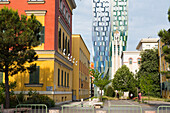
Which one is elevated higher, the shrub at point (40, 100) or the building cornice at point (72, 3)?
the building cornice at point (72, 3)

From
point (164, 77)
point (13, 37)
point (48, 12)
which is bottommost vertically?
point (164, 77)

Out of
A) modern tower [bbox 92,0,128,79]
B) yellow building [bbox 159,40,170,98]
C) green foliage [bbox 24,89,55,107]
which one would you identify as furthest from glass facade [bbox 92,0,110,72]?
green foliage [bbox 24,89,55,107]

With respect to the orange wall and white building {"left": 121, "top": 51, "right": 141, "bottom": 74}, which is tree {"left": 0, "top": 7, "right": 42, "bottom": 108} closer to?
the orange wall

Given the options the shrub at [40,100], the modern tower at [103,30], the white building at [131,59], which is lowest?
the shrub at [40,100]

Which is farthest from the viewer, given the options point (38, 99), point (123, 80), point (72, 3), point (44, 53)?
point (123, 80)

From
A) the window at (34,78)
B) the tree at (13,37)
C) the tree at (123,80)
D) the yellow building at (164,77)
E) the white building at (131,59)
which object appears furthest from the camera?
the white building at (131,59)

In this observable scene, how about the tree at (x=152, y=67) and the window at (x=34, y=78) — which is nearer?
the window at (x=34, y=78)

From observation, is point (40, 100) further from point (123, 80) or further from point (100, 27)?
point (100, 27)

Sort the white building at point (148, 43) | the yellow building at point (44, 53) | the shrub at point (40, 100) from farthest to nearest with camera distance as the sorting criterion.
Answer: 1. the white building at point (148, 43)
2. the yellow building at point (44, 53)
3. the shrub at point (40, 100)

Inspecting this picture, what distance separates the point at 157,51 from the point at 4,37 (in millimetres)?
55725

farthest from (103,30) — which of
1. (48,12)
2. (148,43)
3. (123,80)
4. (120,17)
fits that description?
(48,12)

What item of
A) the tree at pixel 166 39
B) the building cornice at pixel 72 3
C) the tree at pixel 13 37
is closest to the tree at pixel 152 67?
the building cornice at pixel 72 3

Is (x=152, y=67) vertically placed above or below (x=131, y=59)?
below

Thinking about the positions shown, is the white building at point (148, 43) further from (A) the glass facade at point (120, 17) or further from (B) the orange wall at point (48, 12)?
(B) the orange wall at point (48, 12)
